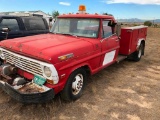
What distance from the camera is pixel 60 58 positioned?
3387 millimetres

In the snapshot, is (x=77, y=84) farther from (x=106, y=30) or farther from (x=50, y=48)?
(x=106, y=30)

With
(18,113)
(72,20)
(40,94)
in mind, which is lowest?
(18,113)

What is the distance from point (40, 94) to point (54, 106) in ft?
2.66

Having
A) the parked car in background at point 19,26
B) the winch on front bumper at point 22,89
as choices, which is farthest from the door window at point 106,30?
the parked car in background at point 19,26

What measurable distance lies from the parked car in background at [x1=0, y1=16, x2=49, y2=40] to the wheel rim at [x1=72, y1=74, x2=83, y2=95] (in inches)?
132

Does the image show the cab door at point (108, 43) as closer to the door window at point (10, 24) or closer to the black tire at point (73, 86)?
the black tire at point (73, 86)

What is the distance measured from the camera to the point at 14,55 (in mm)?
3883

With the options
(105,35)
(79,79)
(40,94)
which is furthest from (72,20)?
(40,94)

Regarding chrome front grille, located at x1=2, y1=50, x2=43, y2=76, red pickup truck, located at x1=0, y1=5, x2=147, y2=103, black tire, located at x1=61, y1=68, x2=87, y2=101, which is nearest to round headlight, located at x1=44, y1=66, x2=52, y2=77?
red pickup truck, located at x1=0, y1=5, x2=147, y2=103

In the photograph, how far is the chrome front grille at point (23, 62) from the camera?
138 inches

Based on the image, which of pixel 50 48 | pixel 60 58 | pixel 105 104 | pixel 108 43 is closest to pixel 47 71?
pixel 60 58

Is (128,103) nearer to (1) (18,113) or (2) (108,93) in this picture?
(2) (108,93)

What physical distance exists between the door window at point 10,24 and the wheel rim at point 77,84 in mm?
3836

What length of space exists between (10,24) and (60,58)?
415 centimetres
